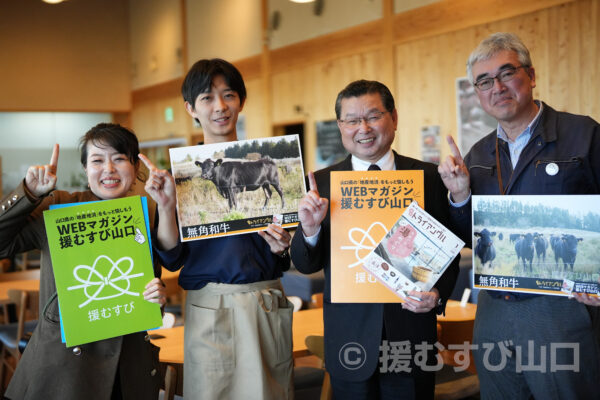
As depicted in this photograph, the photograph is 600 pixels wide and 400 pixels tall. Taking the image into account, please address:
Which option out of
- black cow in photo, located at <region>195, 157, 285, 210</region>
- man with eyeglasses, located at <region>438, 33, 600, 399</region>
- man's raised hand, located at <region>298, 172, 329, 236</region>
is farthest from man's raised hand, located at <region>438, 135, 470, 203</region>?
black cow in photo, located at <region>195, 157, 285, 210</region>

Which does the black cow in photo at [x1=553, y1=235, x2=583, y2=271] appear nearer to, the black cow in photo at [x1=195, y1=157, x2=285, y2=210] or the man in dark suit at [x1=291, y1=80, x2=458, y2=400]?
the man in dark suit at [x1=291, y1=80, x2=458, y2=400]

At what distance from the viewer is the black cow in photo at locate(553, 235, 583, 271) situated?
6.06 ft

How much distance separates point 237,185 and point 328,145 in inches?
230

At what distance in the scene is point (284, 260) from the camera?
220 cm

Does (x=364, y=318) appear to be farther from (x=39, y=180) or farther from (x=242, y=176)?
(x=39, y=180)

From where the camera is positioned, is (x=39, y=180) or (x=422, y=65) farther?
(x=422, y=65)

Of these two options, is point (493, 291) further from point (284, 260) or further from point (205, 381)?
point (205, 381)

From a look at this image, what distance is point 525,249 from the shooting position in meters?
1.91

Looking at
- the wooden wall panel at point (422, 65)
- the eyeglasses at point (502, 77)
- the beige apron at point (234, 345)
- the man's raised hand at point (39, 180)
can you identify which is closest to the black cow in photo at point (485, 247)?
the eyeglasses at point (502, 77)

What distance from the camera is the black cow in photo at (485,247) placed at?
1.95m

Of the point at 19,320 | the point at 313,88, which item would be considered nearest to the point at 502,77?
the point at 19,320

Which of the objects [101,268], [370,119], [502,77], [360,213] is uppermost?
[502,77]

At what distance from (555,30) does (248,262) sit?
4476 mm

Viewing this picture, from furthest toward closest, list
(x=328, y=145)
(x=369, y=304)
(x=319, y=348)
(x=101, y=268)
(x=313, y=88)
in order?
(x=313, y=88)
(x=328, y=145)
(x=319, y=348)
(x=369, y=304)
(x=101, y=268)
